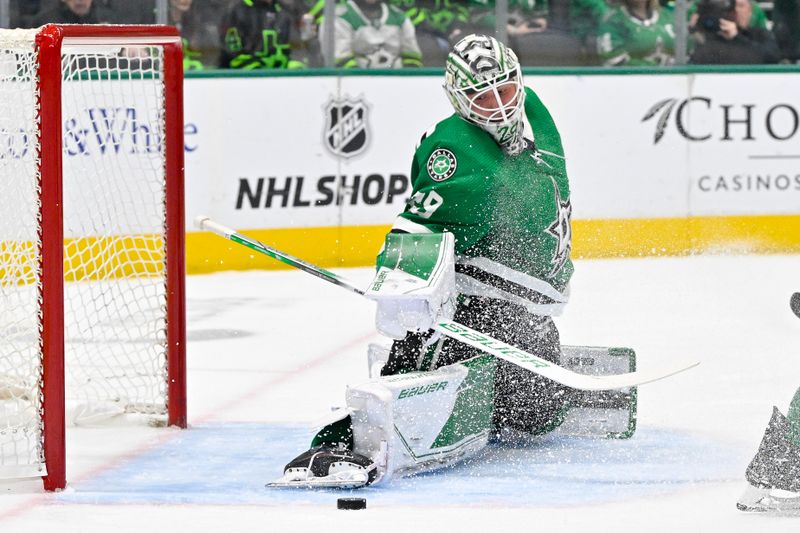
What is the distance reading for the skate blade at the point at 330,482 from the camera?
10.9ft

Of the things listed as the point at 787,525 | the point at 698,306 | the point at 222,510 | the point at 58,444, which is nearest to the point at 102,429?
the point at 58,444

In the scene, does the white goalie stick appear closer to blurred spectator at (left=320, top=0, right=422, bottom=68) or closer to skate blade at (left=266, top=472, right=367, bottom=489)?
skate blade at (left=266, top=472, right=367, bottom=489)

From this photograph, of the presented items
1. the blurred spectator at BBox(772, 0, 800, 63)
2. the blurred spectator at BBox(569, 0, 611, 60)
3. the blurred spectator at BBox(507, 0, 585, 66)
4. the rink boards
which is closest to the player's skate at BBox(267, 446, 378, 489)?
the rink boards

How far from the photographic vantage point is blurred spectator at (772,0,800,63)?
7.46 m

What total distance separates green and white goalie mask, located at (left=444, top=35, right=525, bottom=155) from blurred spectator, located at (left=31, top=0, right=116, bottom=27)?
3.61 m

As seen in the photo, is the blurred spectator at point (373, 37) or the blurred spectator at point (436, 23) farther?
the blurred spectator at point (436, 23)

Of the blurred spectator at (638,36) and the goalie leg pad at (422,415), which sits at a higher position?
the blurred spectator at (638,36)

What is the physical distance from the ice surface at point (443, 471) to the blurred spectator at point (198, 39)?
1.30m

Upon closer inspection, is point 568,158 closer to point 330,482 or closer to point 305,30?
point 305,30

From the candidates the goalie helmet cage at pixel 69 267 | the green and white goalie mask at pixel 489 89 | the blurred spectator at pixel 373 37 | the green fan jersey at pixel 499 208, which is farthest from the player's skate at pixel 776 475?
the blurred spectator at pixel 373 37

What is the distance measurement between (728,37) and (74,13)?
2.91m

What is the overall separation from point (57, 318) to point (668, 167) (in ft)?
14.4

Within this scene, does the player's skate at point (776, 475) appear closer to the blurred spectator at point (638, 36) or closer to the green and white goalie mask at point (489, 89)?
the green and white goalie mask at point (489, 89)

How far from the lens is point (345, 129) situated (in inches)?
278
